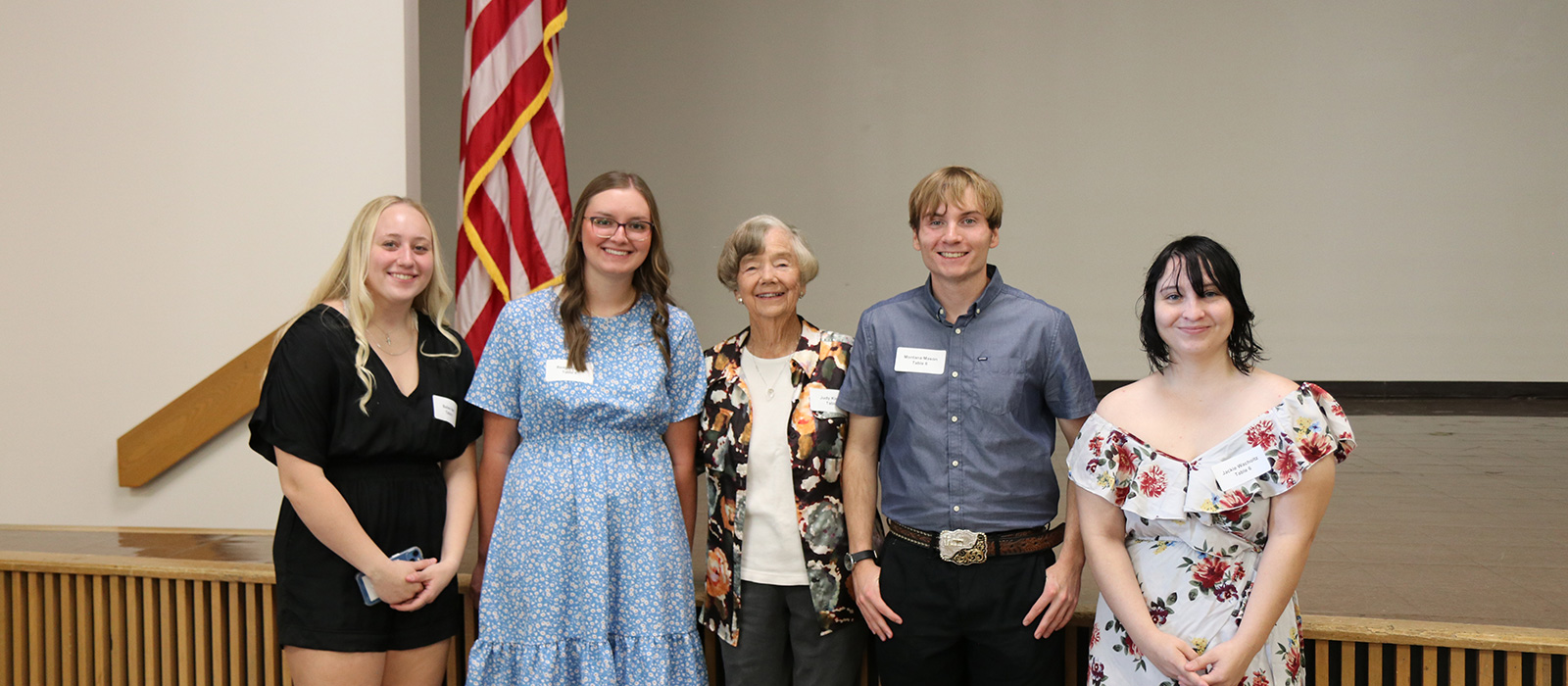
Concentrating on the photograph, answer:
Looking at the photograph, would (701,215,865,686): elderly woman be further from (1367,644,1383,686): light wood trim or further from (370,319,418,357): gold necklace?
(1367,644,1383,686): light wood trim

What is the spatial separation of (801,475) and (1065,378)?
0.62 meters

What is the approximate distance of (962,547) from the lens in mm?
2111

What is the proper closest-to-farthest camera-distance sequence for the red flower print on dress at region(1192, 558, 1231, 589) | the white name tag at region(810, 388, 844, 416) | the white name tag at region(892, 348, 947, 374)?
the red flower print on dress at region(1192, 558, 1231, 589) < the white name tag at region(892, 348, 947, 374) < the white name tag at region(810, 388, 844, 416)

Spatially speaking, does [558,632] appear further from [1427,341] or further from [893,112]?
[1427,341]

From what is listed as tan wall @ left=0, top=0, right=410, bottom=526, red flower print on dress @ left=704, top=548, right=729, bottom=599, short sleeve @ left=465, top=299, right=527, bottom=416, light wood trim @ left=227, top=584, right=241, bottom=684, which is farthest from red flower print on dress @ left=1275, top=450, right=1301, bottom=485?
tan wall @ left=0, top=0, right=410, bottom=526

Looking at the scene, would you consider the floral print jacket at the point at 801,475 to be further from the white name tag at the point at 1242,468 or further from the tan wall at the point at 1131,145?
the tan wall at the point at 1131,145

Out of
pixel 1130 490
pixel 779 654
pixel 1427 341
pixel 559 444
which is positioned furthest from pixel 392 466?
pixel 1427 341

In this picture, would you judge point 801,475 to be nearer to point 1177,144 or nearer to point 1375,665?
point 1375,665

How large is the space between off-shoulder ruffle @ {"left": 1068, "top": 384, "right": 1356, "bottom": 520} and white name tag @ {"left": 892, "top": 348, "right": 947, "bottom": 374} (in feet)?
1.17

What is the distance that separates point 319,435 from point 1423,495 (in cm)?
430

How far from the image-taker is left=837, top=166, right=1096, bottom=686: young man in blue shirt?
2111mm

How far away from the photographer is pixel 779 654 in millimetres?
2309

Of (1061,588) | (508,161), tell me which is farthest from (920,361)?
(508,161)

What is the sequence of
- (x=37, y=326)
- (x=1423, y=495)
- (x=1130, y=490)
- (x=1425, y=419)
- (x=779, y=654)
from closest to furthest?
(x=1130, y=490), (x=779, y=654), (x=37, y=326), (x=1423, y=495), (x=1425, y=419)
